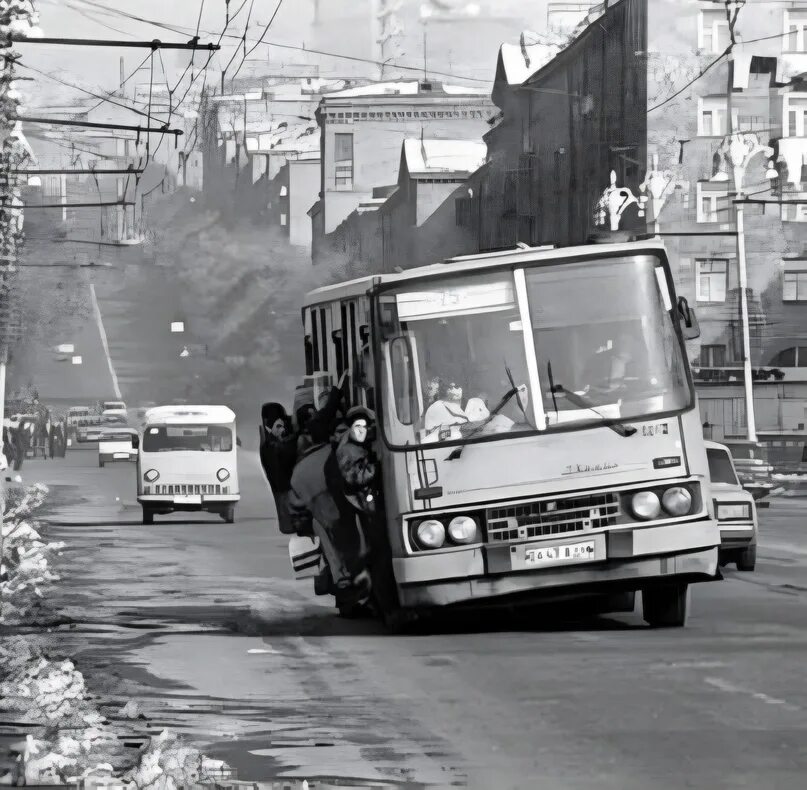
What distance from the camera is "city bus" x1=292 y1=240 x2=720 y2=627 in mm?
14672

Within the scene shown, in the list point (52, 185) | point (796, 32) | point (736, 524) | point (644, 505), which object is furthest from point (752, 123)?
point (52, 185)

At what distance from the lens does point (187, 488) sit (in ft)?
123

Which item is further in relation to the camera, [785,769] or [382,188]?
[382,188]

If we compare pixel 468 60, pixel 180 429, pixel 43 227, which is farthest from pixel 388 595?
pixel 468 60

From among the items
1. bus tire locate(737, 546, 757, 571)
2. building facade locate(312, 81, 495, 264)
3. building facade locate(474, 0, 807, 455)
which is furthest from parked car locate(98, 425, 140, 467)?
bus tire locate(737, 546, 757, 571)

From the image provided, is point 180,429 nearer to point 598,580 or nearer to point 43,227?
point 598,580

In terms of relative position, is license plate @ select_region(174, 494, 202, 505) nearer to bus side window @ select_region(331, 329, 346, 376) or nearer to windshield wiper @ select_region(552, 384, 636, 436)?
bus side window @ select_region(331, 329, 346, 376)

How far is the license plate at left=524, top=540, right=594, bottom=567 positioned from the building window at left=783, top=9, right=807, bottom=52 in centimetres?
5250

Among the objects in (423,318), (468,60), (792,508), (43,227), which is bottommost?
(792,508)

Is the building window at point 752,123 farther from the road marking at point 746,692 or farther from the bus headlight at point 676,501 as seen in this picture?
the road marking at point 746,692

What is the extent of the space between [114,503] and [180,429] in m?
5.42

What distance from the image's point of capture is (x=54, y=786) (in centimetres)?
815

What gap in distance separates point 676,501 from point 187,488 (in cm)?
2333

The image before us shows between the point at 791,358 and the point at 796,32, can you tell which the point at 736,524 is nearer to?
the point at 791,358
